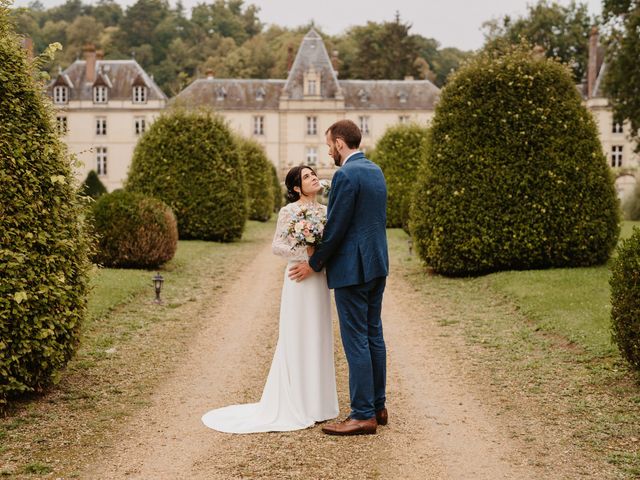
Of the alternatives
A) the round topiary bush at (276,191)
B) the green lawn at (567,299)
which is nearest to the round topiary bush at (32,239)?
the green lawn at (567,299)

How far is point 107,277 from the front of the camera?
12727 millimetres

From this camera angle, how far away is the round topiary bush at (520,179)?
12992 mm

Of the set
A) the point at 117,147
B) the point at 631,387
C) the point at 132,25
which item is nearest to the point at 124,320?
the point at 631,387

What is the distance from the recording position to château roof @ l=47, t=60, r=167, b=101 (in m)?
54.8

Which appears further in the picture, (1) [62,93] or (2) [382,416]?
(1) [62,93]

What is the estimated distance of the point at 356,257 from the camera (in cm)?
540

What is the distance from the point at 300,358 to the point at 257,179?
25.4m

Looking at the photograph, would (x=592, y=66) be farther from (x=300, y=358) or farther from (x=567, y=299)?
(x=300, y=358)

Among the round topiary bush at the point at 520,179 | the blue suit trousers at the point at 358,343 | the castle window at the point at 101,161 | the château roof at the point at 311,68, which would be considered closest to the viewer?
the blue suit trousers at the point at 358,343

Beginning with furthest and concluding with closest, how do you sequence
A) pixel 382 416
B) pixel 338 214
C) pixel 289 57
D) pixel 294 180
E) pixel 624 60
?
pixel 289 57, pixel 624 60, pixel 294 180, pixel 382 416, pixel 338 214

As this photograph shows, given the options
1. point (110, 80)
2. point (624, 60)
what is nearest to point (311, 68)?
point (110, 80)

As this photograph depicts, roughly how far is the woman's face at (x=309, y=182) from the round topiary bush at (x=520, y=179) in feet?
24.9

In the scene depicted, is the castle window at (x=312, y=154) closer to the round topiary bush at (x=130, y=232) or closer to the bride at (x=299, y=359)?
the round topiary bush at (x=130, y=232)

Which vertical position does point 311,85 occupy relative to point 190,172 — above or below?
above
